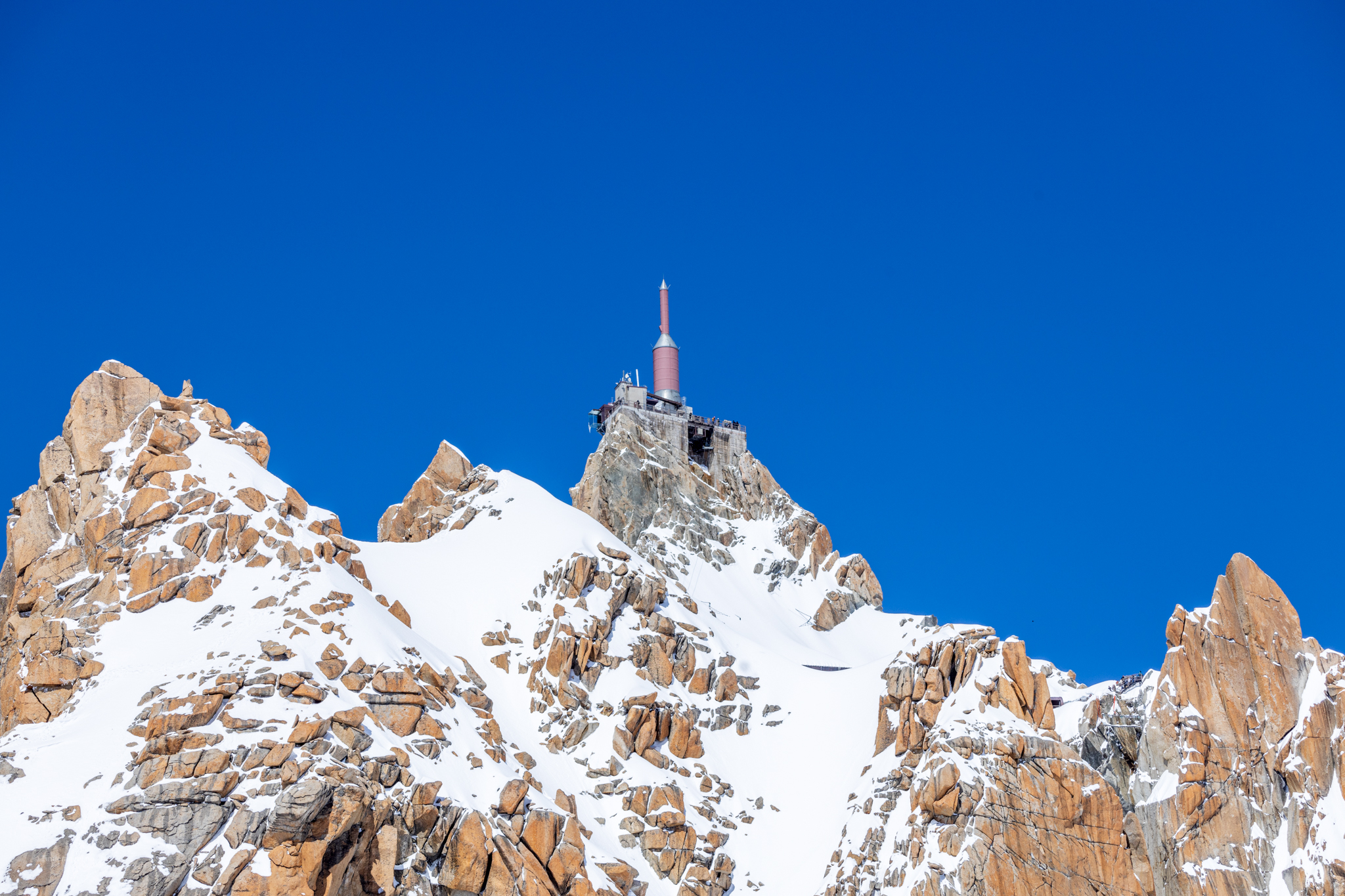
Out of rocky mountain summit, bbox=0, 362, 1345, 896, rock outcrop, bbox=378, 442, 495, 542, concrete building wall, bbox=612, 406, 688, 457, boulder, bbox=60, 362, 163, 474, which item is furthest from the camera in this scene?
concrete building wall, bbox=612, 406, 688, 457

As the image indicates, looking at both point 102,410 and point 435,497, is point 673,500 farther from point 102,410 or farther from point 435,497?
point 102,410

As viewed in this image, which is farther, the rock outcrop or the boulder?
the rock outcrop

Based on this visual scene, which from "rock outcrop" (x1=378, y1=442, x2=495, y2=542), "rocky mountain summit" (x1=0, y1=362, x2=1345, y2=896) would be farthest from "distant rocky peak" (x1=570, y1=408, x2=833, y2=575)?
"rocky mountain summit" (x1=0, y1=362, x2=1345, y2=896)

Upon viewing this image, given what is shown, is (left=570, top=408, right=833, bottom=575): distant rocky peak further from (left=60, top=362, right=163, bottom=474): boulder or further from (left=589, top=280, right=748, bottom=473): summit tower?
(left=60, top=362, right=163, bottom=474): boulder

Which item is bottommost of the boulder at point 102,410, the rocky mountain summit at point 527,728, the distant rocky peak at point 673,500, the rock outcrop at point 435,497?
the rocky mountain summit at point 527,728

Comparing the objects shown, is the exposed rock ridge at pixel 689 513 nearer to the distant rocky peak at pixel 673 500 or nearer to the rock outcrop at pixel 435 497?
the distant rocky peak at pixel 673 500

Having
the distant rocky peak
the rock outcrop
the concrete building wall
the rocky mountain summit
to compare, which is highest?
the concrete building wall

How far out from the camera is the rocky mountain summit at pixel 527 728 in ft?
316

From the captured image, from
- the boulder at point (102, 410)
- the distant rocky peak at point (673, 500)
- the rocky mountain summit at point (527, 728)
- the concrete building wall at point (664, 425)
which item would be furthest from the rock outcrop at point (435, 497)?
the boulder at point (102, 410)

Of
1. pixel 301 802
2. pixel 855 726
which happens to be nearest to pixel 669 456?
pixel 855 726

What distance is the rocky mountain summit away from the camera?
96312 millimetres

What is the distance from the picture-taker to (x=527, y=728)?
118 m

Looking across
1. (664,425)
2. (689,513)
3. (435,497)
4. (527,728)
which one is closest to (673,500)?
(689,513)

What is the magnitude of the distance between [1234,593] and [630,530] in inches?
2783
